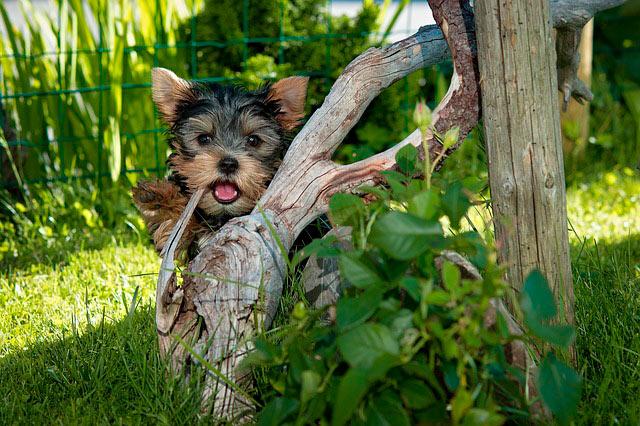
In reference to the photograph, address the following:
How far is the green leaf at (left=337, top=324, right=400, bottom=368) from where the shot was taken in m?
2.16

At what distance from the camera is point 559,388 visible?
7.27 ft

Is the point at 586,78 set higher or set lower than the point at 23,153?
higher

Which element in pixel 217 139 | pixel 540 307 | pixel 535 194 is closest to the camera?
pixel 540 307

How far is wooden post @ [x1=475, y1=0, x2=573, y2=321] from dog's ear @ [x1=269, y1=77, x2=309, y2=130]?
128cm

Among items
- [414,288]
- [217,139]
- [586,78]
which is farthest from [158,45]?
[414,288]

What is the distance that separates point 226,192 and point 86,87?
260cm

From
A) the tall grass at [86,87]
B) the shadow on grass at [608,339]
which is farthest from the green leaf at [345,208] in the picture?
the tall grass at [86,87]

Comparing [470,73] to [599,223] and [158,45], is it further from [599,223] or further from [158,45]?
[158,45]

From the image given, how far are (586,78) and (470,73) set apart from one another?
11.4 feet

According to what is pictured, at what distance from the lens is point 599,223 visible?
5207 millimetres

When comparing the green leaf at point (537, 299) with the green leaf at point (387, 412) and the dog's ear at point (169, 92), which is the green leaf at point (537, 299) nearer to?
the green leaf at point (387, 412)

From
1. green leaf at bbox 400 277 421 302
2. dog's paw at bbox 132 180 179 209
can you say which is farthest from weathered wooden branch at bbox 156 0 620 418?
dog's paw at bbox 132 180 179 209

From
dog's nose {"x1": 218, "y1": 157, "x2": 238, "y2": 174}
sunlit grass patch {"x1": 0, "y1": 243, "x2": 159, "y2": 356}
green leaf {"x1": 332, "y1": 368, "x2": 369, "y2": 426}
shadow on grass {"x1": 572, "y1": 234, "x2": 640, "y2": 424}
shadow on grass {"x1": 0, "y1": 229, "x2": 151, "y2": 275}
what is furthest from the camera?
shadow on grass {"x1": 0, "y1": 229, "x2": 151, "y2": 275}

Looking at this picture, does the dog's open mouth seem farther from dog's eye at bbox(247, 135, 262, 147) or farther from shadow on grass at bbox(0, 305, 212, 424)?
shadow on grass at bbox(0, 305, 212, 424)
